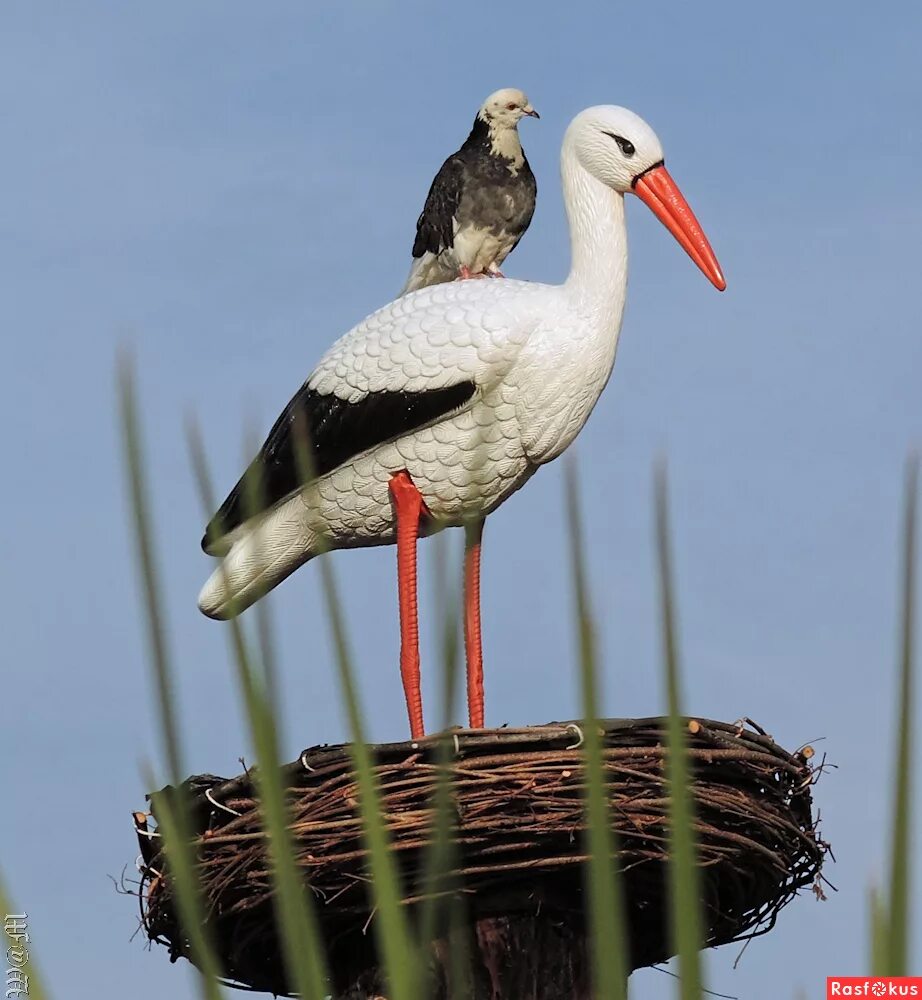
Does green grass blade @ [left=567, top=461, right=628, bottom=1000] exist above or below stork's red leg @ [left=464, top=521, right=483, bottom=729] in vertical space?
above

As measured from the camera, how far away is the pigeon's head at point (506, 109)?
5645 millimetres

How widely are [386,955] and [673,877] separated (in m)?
0.11

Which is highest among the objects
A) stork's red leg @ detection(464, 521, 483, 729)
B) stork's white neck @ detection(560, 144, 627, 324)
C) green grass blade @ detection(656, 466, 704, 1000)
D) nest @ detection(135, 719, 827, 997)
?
stork's white neck @ detection(560, 144, 627, 324)

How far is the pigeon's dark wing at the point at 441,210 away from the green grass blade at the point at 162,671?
196 inches

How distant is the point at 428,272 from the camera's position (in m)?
5.68

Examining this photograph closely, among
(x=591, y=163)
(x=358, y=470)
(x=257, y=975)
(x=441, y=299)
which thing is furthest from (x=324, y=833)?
(x=591, y=163)

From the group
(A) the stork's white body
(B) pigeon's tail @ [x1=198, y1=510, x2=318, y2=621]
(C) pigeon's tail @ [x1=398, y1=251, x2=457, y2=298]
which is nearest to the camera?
(A) the stork's white body

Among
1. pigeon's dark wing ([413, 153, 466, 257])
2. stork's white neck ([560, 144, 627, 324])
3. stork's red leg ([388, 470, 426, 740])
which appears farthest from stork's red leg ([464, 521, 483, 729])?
pigeon's dark wing ([413, 153, 466, 257])

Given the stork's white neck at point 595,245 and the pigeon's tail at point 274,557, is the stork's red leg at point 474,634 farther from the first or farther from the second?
the stork's white neck at point 595,245

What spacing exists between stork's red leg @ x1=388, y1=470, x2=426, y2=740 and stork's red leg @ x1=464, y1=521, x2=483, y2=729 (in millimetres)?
136

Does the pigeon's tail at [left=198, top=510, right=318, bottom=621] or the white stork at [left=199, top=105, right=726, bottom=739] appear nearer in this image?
the white stork at [left=199, top=105, right=726, bottom=739]

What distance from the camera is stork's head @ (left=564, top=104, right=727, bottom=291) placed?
4.36m

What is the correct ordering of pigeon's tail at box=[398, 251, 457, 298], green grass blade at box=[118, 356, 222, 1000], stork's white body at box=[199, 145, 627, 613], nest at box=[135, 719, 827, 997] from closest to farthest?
green grass blade at box=[118, 356, 222, 1000], nest at box=[135, 719, 827, 997], stork's white body at box=[199, 145, 627, 613], pigeon's tail at box=[398, 251, 457, 298]

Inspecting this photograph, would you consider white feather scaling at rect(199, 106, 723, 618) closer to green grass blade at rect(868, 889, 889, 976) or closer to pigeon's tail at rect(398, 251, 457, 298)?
pigeon's tail at rect(398, 251, 457, 298)
